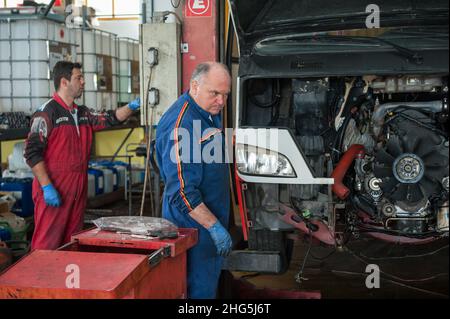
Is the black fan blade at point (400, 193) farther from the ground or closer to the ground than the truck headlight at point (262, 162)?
closer to the ground

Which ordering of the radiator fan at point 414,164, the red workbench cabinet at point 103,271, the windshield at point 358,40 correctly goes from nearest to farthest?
the red workbench cabinet at point 103,271, the windshield at point 358,40, the radiator fan at point 414,164

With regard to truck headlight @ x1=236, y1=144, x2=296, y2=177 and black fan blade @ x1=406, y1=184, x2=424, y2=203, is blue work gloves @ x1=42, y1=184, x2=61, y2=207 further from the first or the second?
black fan blade @ x1=406, y1=184, x2=424, y2=203

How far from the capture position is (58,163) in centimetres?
432

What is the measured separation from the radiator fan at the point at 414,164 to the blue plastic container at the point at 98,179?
4806 mm

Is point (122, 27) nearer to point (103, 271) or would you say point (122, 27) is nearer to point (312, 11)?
point (312, 11)

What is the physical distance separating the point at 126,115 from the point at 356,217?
2186 millimetres

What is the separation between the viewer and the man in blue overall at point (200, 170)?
3.00 m

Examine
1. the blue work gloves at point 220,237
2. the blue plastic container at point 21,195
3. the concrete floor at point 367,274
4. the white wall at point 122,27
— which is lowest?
the concrete floor at point 367,274

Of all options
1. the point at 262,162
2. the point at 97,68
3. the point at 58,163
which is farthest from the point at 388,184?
the point at 97,68

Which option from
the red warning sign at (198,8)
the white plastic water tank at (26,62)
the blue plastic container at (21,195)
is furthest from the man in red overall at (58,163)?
the white plastic water tank at (26,62)

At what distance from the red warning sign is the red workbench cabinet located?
255cm

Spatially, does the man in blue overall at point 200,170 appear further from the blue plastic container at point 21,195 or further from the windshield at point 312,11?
the blue plastic container at point 21,195
